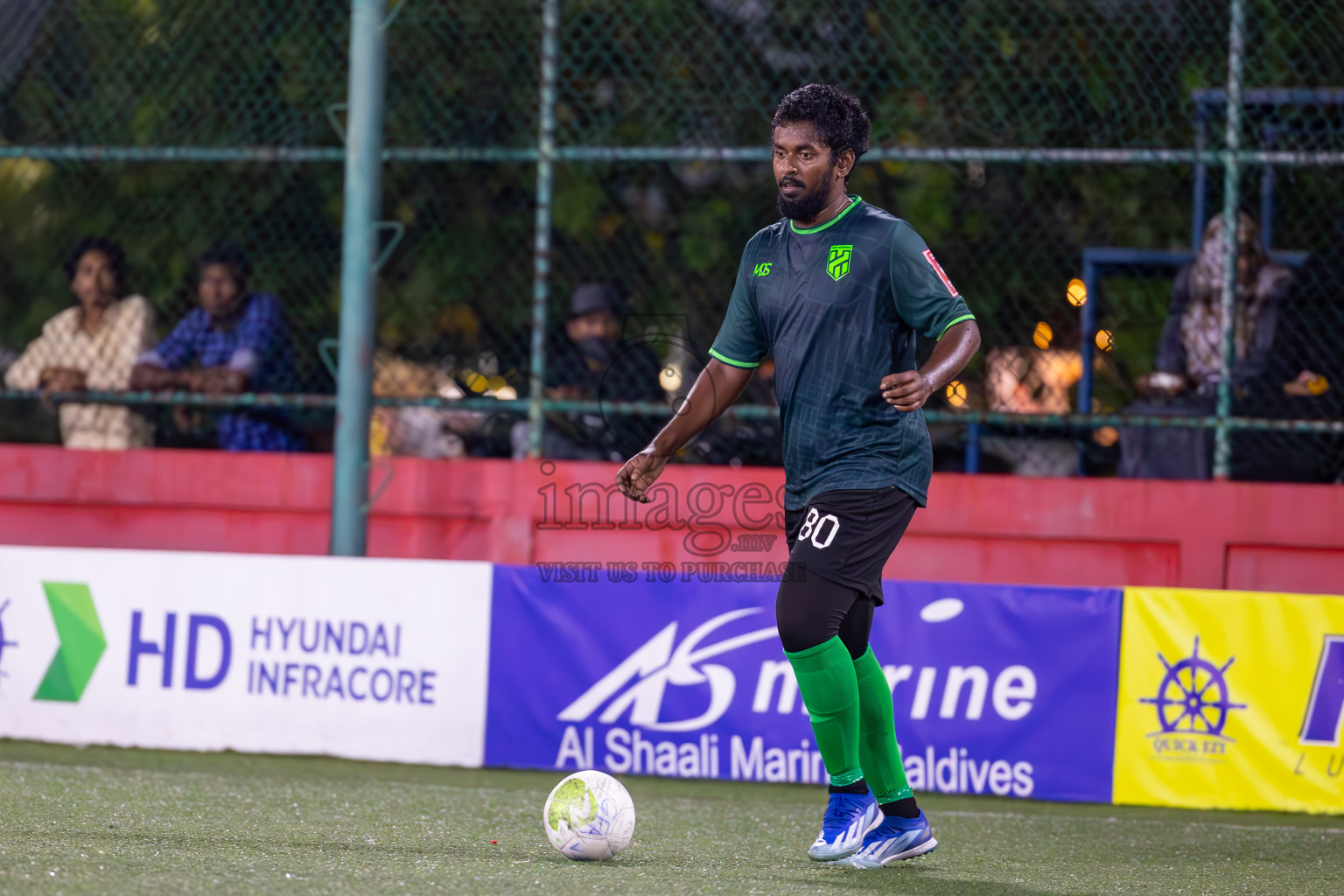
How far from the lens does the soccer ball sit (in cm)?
421

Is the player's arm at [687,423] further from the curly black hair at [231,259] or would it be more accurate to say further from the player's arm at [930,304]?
the curly black hair at [231,259]

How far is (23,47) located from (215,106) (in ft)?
3.96

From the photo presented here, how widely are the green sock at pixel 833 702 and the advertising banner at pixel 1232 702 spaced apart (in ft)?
8.30

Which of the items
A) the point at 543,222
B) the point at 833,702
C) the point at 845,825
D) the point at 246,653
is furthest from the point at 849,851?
the point at 543,222

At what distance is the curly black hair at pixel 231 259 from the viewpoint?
816 centimetres

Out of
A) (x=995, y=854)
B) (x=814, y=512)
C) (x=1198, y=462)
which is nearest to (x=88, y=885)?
(x=814, y=512)

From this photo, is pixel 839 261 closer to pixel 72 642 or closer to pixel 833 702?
pixel 833 702

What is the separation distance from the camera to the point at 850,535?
424cm

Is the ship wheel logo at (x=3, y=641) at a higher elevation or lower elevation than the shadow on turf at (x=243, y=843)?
higher

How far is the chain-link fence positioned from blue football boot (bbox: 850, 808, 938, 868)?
3127 millimetres

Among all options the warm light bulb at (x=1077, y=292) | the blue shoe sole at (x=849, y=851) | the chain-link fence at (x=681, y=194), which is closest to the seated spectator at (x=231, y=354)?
the chain-link fence at (x=681, y=194)

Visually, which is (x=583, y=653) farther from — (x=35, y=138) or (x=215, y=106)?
(x=35, y=138)

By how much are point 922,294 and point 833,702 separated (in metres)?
1.15

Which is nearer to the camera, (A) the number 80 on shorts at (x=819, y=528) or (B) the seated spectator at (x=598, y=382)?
(A) the number 80 on shorts at (x=819, y=528)
